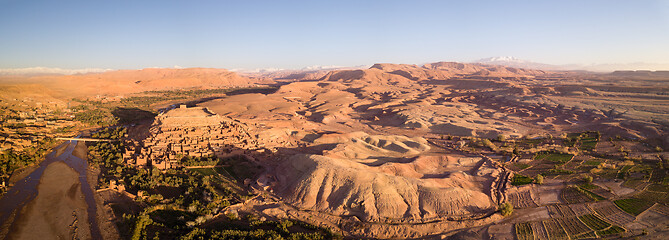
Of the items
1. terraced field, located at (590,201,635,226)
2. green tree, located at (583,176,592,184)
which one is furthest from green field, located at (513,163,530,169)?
terraced field, located at (590,201,635,226)

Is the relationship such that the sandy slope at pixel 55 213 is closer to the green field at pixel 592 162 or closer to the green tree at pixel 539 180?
the green tree at pixel 539 180

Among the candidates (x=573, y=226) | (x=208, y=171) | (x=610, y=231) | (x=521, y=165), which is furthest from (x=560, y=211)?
(x=208, y=171)

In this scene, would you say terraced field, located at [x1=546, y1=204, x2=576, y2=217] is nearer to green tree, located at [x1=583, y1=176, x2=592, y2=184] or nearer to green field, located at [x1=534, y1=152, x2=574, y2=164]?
green tree, located at [x1=583, y1=176, x2=592, y2=184]

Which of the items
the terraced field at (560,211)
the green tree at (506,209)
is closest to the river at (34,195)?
the green tree at (506,209)

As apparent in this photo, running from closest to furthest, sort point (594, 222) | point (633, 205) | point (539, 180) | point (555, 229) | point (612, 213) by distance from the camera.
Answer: point (555, 229) < point (594, 222) < point (612, 213) < point (633, 205) < point (539, 180)

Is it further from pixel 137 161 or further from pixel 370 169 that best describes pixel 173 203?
pixel 370 169

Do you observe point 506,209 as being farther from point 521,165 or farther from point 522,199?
point 521,165
